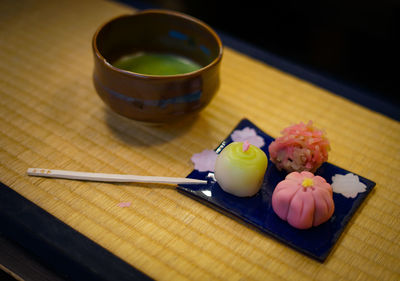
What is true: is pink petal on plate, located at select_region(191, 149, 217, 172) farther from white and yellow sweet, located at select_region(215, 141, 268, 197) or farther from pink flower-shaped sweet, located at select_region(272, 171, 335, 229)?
pink flower-shaped sweet, located at select_region(272, 171, 335, 229)

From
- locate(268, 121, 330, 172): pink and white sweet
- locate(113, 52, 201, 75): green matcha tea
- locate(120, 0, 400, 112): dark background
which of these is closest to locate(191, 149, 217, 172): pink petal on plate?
locate(268, 121, 330, 172): pink and white sweet

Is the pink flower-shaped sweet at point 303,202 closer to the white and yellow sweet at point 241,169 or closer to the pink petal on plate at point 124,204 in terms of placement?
the white and yellow sweet at point 241,169

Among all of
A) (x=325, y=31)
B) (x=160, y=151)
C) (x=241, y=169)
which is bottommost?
(x=325, y=31)

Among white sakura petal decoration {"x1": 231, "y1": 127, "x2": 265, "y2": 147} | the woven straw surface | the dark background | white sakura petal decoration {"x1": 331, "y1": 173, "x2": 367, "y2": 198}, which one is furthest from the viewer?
Answer: the dark background

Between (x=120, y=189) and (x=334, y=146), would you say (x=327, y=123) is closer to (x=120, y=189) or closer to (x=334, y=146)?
(x=334, y=146)

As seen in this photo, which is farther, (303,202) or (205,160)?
(205,160)

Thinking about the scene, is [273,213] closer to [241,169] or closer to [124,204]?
[241,169]

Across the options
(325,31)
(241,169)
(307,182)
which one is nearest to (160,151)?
(241,169)
